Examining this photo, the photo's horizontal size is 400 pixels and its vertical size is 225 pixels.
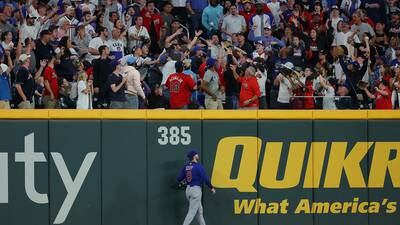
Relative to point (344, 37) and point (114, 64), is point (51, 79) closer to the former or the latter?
point (114, 64)

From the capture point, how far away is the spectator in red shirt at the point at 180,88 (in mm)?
30047

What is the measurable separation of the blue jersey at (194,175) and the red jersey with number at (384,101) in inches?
188

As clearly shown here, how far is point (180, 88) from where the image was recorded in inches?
1184

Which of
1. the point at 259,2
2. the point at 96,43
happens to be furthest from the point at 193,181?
the point at 259,2

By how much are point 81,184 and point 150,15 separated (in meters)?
6.58

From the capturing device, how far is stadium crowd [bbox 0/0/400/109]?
29859mm

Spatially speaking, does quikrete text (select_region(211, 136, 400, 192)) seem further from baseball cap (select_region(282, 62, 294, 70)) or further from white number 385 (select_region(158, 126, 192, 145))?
baseball cap (select_region(282, 62, 294, 70))

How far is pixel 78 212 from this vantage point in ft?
95.1

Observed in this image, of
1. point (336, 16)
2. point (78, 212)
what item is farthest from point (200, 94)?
point (336, 16)

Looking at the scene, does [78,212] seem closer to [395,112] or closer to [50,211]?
[50,211]

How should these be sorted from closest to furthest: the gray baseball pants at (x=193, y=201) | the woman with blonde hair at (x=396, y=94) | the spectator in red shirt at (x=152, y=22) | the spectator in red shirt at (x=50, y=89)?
the gray baseball pants at (x=193, y=201), the spectator in red shirt at (x=50, y=89), the woman with blonde hair at (x=396, y=94), the spectator in red shirt at (x=152, y=22)

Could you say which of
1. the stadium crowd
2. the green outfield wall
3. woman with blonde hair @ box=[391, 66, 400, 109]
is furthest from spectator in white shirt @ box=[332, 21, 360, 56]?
the green outfield wall

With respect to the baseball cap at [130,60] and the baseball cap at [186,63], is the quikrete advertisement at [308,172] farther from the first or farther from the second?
the baseball cap at [130,60]

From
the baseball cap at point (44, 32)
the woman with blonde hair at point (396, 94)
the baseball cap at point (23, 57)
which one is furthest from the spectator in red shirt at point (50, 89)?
the woman with blonde hair at point (396, 94)
